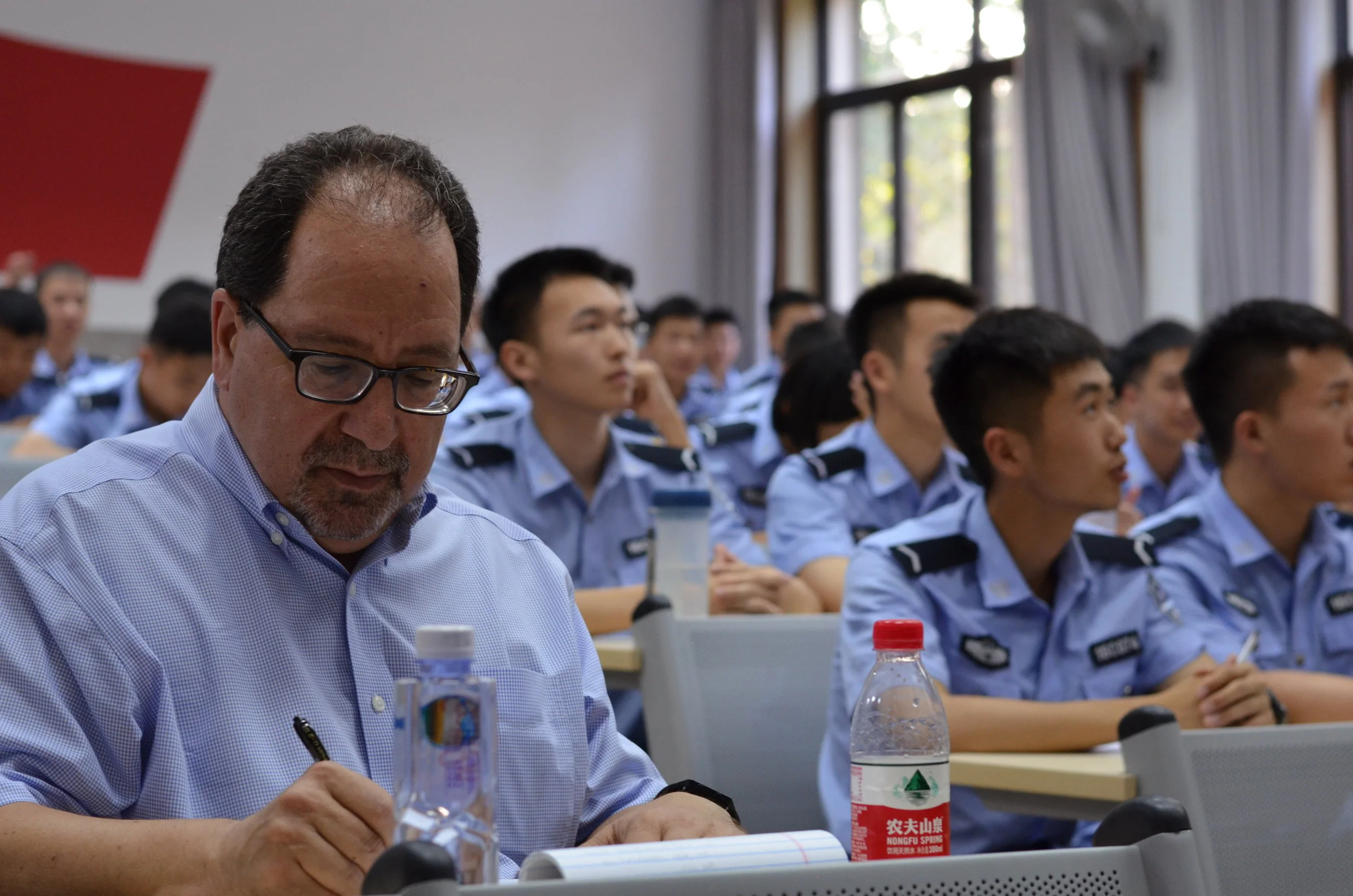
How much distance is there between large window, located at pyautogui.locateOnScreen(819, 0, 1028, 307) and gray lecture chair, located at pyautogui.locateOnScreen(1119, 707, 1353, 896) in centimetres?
650

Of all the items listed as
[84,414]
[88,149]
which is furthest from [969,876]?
[88,149]

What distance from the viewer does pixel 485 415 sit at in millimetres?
4105

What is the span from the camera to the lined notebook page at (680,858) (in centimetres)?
80

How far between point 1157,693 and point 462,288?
1.30m

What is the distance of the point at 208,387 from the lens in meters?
1.31

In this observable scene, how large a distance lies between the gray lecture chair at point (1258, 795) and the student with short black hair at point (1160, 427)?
270 centimetres

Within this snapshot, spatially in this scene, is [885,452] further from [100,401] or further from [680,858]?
[100,401]

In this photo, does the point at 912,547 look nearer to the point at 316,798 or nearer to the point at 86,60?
the point at 316,798

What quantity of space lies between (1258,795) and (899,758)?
393 mm

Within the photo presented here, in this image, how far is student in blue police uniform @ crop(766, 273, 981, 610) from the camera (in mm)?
3133

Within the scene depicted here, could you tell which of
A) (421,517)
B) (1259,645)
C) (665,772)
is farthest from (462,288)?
(1259,645)

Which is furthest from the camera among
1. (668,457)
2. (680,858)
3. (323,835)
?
(668,457)

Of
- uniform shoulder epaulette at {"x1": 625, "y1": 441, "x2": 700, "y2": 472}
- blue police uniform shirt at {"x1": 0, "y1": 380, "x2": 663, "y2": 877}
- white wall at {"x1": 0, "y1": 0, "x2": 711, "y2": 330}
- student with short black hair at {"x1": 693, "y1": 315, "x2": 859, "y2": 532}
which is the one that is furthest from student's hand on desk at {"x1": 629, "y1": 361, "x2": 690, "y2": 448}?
white wall at {"x1": 0, "y1": 0, "x2": 711, "y2": 330}

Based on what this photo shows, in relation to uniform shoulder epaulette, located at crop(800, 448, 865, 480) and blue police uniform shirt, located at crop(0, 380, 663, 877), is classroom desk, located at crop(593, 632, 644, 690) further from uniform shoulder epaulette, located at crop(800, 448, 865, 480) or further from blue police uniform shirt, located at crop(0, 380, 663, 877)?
uniform shoulder epaulette, located at crop(800, 448, 865, 480)
